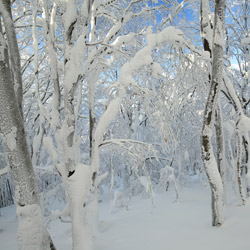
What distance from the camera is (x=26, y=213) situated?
2.35 meters

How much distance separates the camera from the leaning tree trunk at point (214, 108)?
152 inches

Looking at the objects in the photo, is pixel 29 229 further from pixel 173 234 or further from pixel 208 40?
pixel 208 40

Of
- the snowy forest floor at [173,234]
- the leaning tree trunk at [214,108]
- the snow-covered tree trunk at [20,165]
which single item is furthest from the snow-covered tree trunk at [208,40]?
the snow-covered tree trunk at [20,165]

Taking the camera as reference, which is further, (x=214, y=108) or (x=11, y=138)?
(x=214, y=108)

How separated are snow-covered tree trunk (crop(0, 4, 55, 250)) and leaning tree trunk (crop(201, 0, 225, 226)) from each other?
9.83 ft

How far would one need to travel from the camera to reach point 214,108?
3936mm

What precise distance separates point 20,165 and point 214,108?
3309mm

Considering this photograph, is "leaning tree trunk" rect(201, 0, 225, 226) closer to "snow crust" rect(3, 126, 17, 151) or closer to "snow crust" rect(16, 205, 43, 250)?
"snow crust" rect(16, 205, 43, 250)

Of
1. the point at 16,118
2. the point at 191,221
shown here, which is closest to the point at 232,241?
the point at 191,221

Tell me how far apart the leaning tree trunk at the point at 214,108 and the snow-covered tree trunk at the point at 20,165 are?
2.99 m

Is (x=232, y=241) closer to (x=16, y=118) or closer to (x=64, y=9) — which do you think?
(x=16, y=118)

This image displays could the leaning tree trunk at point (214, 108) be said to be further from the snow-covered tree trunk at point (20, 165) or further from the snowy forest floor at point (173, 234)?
the snow-covered tree trunk at point (20, 165)

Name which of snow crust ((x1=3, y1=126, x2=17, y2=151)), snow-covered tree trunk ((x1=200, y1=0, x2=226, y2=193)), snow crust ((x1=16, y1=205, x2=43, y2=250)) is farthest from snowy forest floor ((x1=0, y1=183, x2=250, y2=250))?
snow crust ((x1=3, y1=126, x2=17, y2=151))

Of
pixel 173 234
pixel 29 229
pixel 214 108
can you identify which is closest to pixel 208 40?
pixel 214 108
